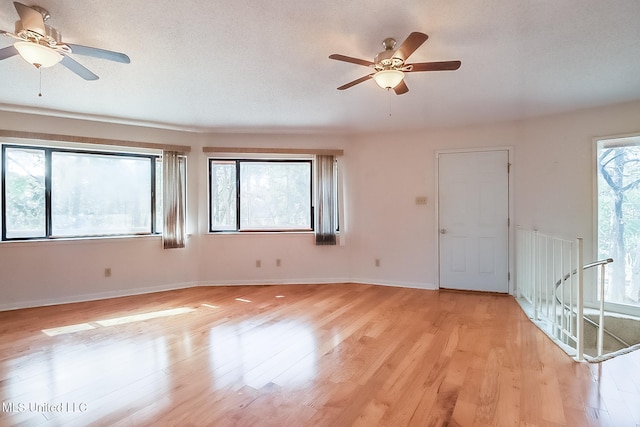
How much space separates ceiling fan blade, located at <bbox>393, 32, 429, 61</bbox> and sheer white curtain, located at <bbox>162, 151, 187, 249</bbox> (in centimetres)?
360

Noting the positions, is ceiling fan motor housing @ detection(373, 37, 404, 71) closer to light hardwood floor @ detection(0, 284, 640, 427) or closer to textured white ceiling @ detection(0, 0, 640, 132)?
textured white ceiling @ detection(0, 0, 640, 132)

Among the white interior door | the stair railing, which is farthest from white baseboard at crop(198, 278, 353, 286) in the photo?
the stair railing

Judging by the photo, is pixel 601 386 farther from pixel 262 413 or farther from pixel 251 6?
pixel 251 6

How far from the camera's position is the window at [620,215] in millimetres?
3422

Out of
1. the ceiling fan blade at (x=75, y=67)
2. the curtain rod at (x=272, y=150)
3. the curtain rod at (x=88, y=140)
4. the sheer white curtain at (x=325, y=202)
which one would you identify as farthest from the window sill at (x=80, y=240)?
the ceiling fan blade at (x=75, y=67)

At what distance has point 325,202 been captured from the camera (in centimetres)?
473

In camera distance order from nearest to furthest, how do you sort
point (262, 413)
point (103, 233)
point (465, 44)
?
point (262, 413)
point (465, 44)
point (103, 233)

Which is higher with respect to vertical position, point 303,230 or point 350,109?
point 350,109

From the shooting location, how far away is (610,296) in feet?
11.7

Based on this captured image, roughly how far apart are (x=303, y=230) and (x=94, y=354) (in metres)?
3.02

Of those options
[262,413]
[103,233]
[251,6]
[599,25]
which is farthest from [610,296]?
[103,233]

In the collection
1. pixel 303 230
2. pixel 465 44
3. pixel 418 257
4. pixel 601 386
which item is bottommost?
pixel 601 386

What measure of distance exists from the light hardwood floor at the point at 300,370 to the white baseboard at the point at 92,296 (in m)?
0.18

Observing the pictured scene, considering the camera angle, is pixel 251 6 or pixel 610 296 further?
pixel 610 296
